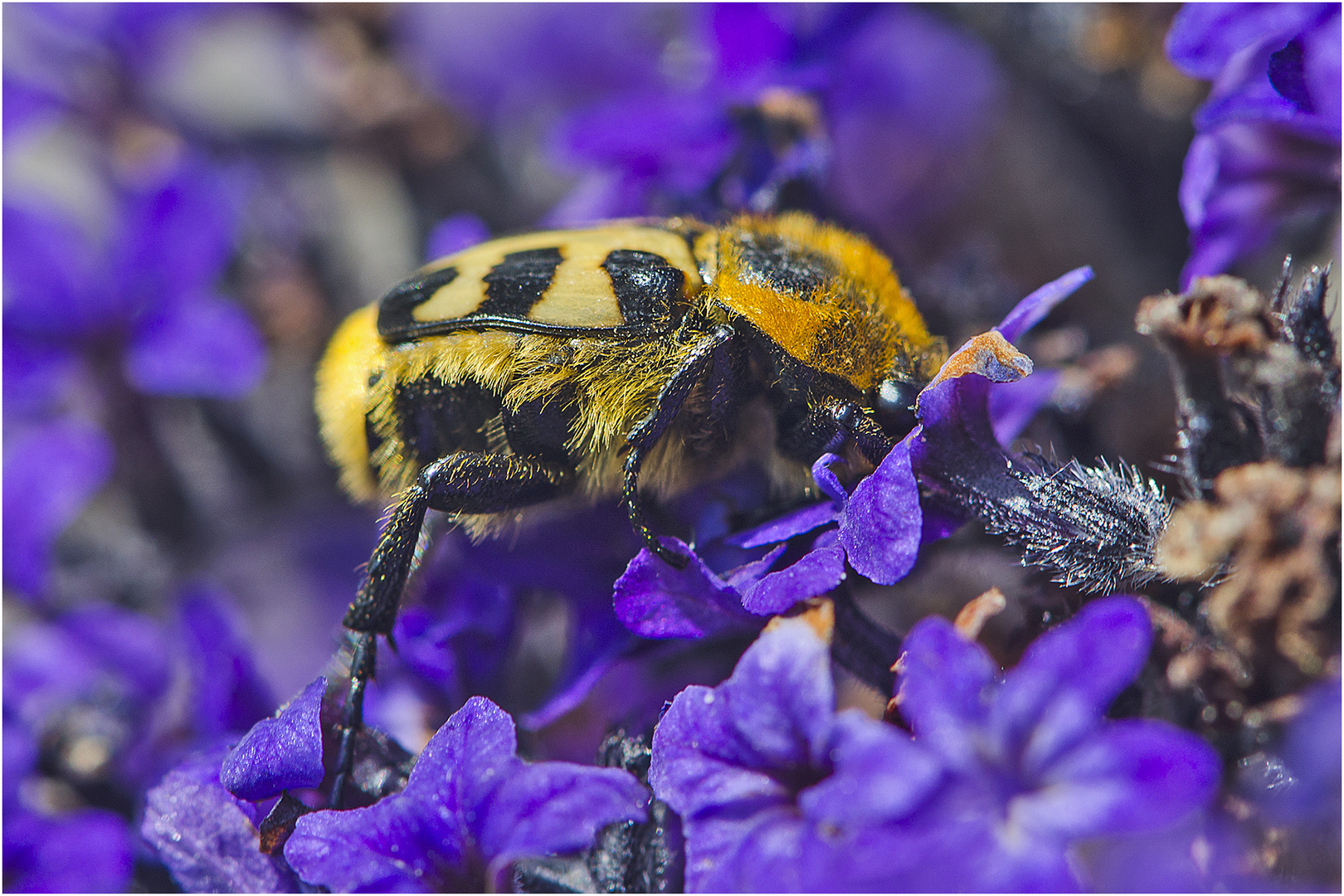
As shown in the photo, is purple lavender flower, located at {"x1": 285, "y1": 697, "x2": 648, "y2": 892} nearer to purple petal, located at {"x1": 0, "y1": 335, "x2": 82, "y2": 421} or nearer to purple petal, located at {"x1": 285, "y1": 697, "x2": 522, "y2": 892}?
purple petal, located at {"x1": 285, "y1": 697, "x2": 522, "y2": 892}

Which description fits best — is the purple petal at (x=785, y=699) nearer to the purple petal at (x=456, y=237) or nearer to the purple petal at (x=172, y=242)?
the purple petal at (x=456, y=237)

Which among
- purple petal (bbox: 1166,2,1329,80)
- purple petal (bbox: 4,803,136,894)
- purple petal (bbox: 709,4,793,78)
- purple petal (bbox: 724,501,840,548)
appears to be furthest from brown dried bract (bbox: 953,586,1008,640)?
purple petal (bbox: 4,803,136,894)

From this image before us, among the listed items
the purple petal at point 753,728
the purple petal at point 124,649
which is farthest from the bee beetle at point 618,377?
the purple petal at point 124,649

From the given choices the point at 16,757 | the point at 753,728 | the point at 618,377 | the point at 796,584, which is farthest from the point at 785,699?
the point at 16,757

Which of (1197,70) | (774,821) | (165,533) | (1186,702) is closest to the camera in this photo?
(774,821)

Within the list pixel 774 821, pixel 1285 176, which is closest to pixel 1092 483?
pixel 774 821

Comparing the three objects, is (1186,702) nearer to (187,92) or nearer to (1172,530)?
(1172,530)
